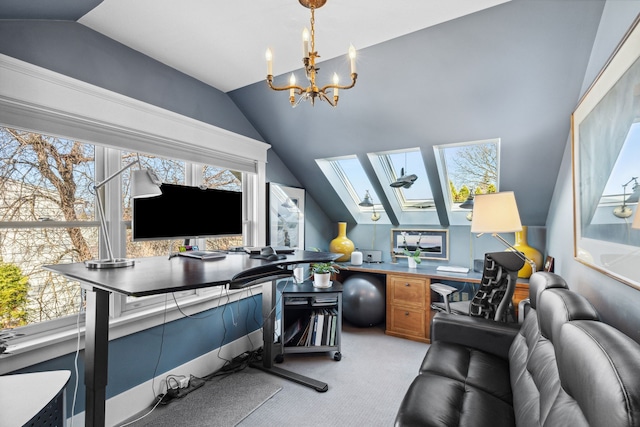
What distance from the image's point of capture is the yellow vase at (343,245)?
408cm

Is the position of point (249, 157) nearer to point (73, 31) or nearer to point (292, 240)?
point (292, 240)

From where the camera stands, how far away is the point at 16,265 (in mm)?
1703

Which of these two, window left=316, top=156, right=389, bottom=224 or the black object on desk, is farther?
window left=316, top=156, right=389, bottom=224

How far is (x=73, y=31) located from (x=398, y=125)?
242cm

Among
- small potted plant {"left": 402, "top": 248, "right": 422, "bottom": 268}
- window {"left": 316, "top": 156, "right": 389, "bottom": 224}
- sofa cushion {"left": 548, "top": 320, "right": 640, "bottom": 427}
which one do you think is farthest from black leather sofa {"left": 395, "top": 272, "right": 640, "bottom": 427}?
window {"left": 316, "top": 156, "right": 389, "bottom": 224}

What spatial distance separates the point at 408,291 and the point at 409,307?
0.57 ft

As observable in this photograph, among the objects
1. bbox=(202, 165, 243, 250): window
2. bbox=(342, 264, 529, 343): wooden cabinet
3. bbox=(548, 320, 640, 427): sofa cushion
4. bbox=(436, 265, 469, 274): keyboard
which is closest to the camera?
bbox=(548, 320, 640, 427): sofa cushion

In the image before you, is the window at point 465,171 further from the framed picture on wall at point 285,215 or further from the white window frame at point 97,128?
the white window frame at point 97,128

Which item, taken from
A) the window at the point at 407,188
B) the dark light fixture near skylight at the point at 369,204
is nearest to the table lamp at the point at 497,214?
the window at the point at 407,188

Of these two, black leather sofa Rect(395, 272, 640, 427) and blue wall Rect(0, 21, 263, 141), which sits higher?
blue wall Rect(0, 21, 263, 141)

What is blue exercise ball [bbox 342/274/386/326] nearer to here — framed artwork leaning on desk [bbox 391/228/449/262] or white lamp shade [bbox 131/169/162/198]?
framed artwork leaning on desk [bbox 391/228/449/262]

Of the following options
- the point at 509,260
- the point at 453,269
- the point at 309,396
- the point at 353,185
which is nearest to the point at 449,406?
the point at 309,396

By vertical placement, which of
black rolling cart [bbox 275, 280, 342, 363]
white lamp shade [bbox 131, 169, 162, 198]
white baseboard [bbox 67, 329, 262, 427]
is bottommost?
white baseboard [bbox 67, 329, 262, 427]

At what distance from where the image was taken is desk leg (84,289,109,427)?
4.35 feet
